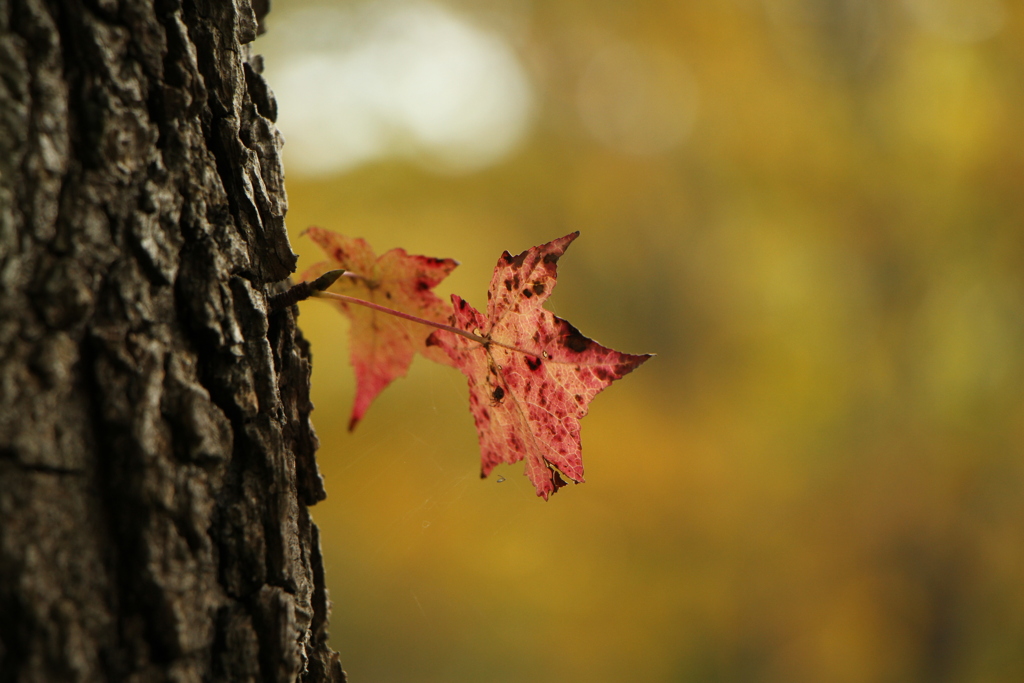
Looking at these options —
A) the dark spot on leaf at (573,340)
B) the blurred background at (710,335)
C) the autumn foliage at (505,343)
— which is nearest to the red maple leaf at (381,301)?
the autumn foliage at (505,343)

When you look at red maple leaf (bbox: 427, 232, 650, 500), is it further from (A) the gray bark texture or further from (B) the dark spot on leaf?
(A) the gray bark texture

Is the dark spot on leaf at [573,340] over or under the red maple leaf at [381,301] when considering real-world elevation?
under

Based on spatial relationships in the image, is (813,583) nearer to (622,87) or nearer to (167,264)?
(622,87)

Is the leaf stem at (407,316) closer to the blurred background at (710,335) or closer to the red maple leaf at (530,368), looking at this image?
the red maple leaf at (530,368)

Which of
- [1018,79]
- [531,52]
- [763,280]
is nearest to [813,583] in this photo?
[763,280]

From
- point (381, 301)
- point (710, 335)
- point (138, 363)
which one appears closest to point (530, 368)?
point (381, 301)
